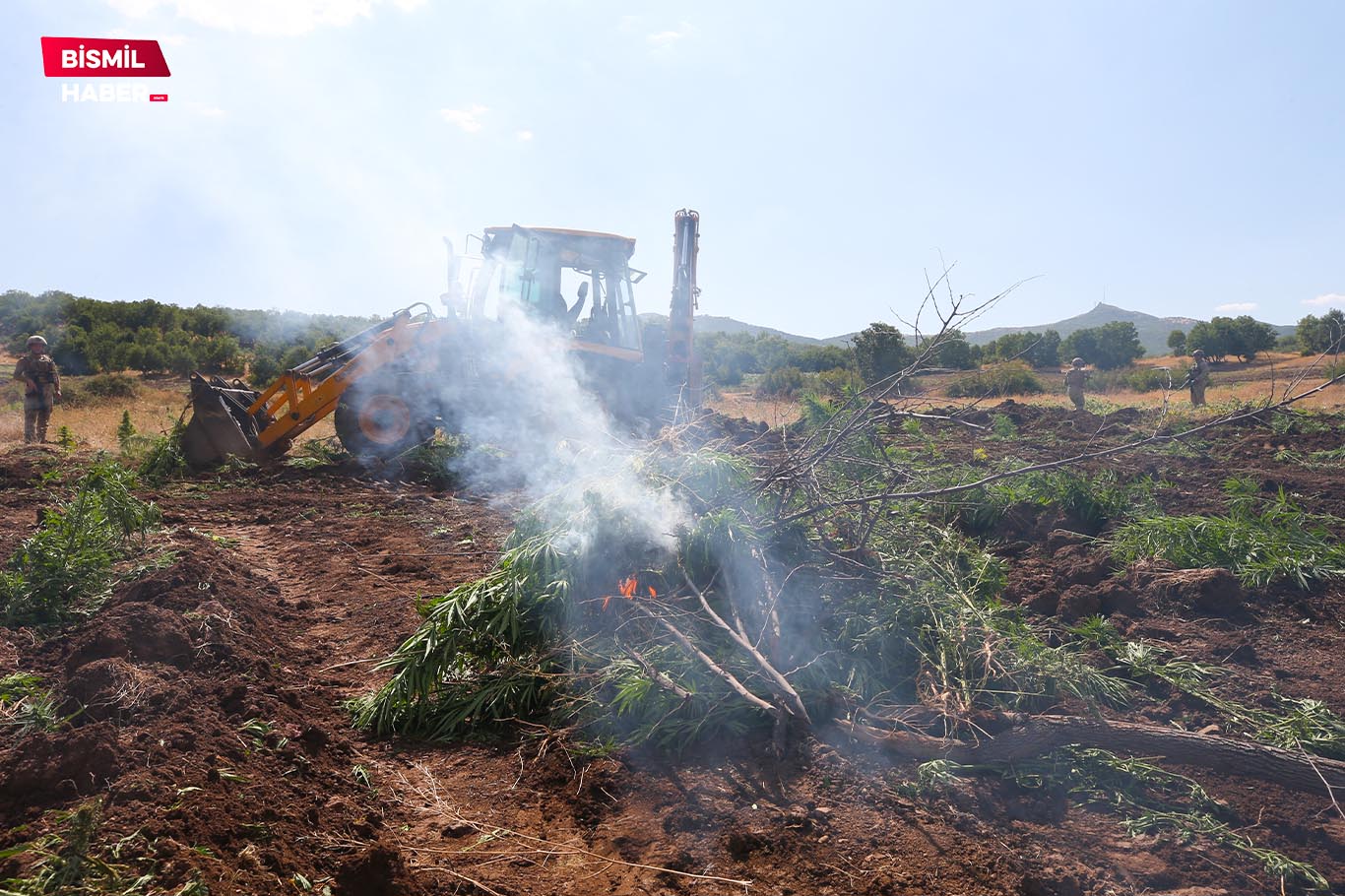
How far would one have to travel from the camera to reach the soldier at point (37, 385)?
9961 mm

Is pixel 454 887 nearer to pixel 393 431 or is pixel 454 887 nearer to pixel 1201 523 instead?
pixel 1201 523

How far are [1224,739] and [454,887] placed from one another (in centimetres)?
339

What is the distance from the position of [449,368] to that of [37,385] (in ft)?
18.1

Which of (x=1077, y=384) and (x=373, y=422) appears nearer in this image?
(x=373, y=422)

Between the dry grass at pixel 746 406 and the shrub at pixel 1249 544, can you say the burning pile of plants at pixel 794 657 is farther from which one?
the dry grass at pixel 746 406

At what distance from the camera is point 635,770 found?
352cm

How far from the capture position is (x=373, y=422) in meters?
9.95

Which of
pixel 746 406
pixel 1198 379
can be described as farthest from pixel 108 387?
pixel 1198 379

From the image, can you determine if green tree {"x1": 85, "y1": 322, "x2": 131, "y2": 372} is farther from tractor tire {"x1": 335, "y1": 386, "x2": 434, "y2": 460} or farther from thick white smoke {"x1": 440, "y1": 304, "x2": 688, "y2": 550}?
thick white smoke {"x1": 440, "y1": 304, "x2": 688, "y2": 550}

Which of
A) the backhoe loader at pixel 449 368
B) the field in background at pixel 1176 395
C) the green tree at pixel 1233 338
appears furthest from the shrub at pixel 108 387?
the green tree at pixel 1233 338

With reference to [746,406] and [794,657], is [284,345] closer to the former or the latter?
[746,406]

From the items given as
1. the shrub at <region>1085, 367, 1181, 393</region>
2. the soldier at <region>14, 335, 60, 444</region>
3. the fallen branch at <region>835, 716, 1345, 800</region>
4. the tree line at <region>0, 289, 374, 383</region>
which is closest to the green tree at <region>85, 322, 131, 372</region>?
the tree line at <region>0, 289, 374, 383</region>

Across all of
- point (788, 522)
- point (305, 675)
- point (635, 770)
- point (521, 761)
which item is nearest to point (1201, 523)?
point (788, 522)

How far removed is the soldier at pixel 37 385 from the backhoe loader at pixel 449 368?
7.74ft
